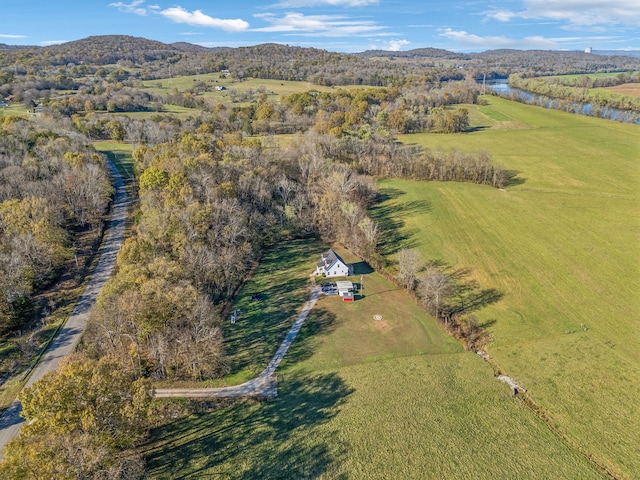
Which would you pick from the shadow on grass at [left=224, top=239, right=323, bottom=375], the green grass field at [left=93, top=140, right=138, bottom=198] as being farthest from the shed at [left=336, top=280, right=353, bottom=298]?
the green grass field at [left=93, top=140, right=138, bottom=198]

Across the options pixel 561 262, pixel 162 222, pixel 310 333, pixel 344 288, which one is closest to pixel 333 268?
pixel 344 288

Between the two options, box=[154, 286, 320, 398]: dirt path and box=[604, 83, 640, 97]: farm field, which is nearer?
box=[154, 286, 320, 398]: dirt path

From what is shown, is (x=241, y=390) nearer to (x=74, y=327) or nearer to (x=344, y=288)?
(x=344, y=288)

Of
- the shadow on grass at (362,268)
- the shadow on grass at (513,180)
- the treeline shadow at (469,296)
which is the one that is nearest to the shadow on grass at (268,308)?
the shadow on grass at (362,268)

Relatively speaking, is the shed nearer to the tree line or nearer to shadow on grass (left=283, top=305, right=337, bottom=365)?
shadow on grass (left=283, top=305, right=337, bottom=365)

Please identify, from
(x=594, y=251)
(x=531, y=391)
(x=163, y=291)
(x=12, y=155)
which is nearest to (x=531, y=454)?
(x=531, y=391)

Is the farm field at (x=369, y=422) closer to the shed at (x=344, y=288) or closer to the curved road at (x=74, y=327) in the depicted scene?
the shed at (x=344, y=288)
